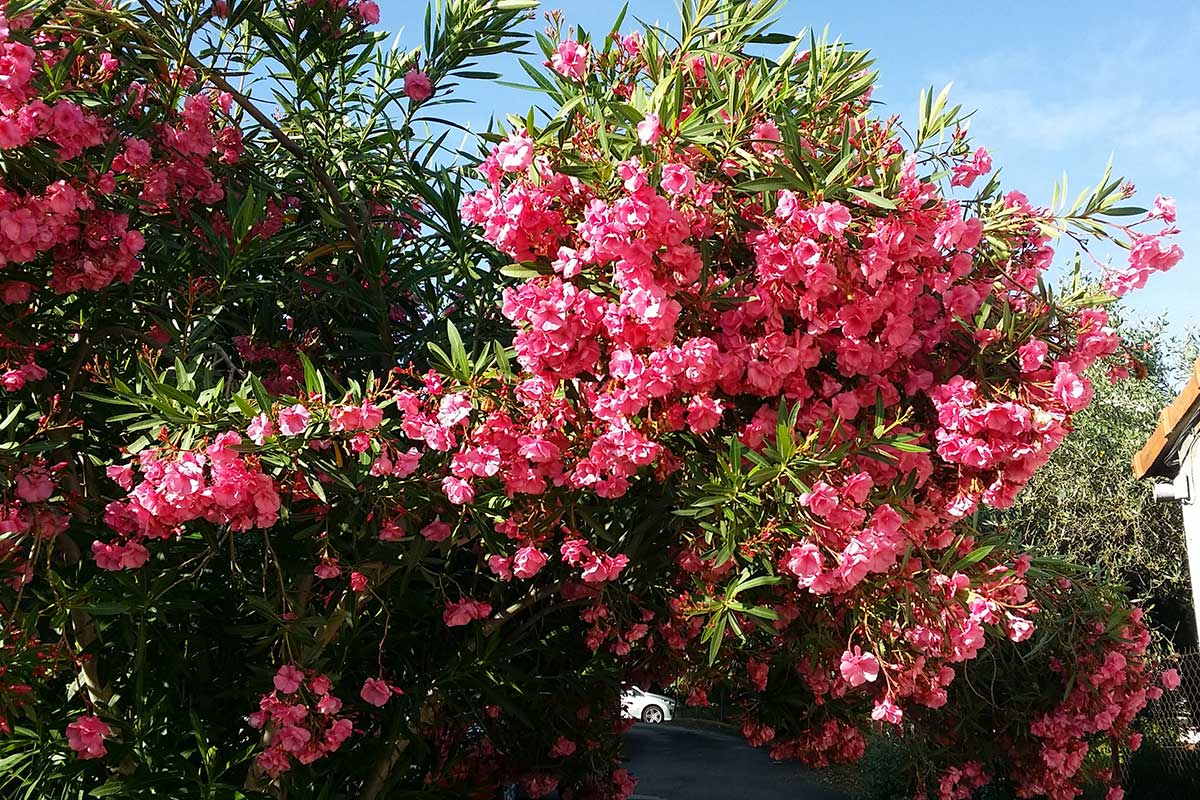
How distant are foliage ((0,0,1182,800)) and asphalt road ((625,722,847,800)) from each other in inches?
360

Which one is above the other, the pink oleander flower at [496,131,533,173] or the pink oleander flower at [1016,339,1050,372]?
the pink oleander flower at [496,131,533,173]

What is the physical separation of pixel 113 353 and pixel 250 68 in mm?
1253

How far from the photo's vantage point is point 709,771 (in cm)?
1465

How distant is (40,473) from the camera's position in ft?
10.1

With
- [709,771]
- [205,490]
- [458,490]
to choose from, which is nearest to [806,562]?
[458,490]

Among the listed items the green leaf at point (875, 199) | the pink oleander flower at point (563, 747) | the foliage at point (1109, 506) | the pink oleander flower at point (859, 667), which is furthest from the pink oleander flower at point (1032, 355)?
the foliage at point (1109, 506)

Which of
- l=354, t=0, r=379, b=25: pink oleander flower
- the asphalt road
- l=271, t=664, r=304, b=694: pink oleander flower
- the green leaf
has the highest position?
l=354, t=0, r=379, b=25: pink oleander flower

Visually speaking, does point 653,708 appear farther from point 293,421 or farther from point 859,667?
point 293,421

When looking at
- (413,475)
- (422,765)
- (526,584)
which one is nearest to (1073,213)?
(413,475)

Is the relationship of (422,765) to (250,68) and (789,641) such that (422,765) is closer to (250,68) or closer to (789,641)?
(789,641)

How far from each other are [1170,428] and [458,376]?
6491 mm

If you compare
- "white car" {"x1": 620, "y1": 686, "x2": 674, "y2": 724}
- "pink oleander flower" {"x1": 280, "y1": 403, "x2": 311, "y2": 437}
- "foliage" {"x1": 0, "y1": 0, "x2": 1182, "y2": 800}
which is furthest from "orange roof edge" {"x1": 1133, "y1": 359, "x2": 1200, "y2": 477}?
"white car" {"x1": 620, "y1": 686, "x2": 674, "y2": 724}

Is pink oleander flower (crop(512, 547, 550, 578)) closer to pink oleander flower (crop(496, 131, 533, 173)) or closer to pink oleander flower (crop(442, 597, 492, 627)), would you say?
pink oleander flower (crop(442, 597, 492, 627))

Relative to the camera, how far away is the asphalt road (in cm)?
1276
